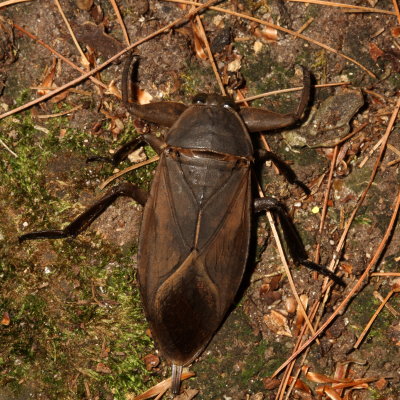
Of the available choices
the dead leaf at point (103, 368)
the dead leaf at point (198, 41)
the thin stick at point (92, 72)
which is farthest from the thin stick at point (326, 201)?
the dead leaf at point (103, 368)

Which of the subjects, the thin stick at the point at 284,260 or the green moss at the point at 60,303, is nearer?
the green moss at the point at 60,303

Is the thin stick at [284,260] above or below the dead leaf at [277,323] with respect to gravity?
above

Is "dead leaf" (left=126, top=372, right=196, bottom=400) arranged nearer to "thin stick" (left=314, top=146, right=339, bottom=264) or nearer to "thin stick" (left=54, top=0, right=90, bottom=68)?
"thin stick" (left=314, top=146, right=339, bottom=264)

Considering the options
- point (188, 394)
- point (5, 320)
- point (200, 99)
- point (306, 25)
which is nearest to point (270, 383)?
point (188, 394)

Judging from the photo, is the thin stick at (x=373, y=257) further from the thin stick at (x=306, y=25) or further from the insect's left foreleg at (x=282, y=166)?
the thin stick at (x=306, y=25)

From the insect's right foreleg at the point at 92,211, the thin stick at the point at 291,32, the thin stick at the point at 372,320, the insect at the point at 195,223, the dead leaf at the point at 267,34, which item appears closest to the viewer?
the insect at the point at 195,223

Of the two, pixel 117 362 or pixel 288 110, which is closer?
pixel 117 362

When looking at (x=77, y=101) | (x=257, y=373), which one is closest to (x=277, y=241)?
(x=257, y=373)

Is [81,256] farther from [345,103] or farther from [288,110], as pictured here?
[345,103]
